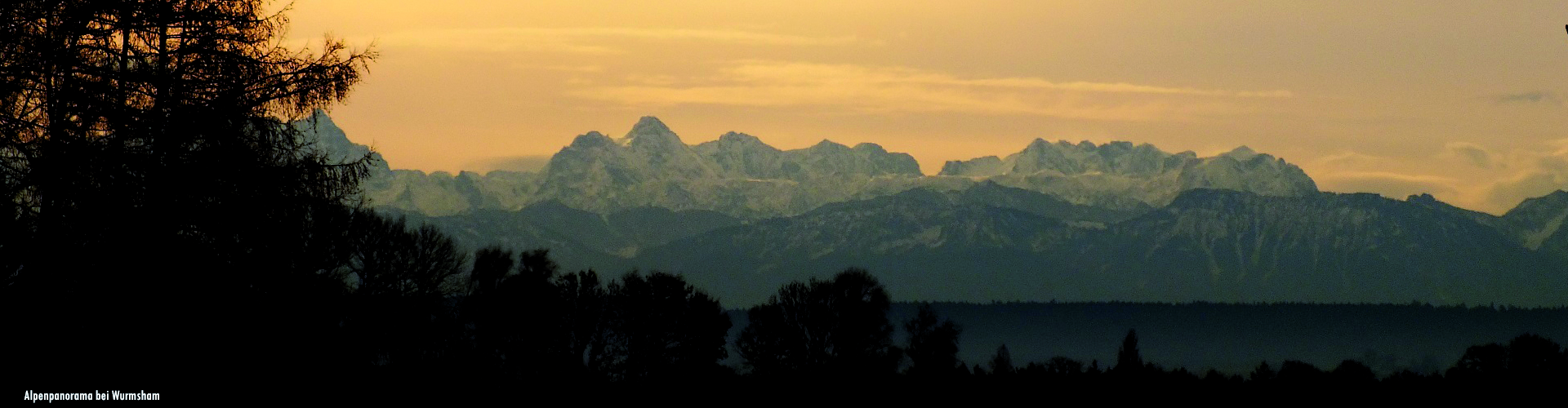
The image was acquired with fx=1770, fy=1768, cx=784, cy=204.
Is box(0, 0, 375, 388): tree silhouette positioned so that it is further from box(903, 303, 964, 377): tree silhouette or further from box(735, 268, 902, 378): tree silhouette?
box(903, 303, 964, 377): tree silhouette

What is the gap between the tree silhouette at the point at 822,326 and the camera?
3423 inches

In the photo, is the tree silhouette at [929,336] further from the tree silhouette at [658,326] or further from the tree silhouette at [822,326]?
the tree silhouette at [658,326]

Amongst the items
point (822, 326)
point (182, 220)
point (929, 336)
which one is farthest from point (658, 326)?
point (182, 220)

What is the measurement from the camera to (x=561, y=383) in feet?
86.2

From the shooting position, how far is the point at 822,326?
8906cm

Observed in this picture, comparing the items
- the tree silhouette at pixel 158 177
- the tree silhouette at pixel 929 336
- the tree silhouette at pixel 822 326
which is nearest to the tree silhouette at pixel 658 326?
the tree silhouette at pixel 822 326

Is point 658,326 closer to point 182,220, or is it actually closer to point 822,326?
point 822,326

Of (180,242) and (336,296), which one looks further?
(336,296)

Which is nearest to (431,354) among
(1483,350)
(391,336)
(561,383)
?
(391,336)

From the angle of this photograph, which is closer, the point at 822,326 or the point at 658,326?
the point at 658,326

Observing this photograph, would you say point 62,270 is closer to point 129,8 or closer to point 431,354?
point 129,8

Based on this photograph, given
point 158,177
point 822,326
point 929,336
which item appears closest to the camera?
point 158,177

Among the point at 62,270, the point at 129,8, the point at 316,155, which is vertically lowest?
the point at 62,270

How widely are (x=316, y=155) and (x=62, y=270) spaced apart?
11.7 feet
